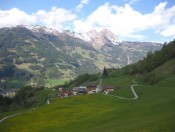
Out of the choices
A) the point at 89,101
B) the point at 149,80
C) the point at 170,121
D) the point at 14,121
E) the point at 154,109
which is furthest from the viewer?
the point at 149,80

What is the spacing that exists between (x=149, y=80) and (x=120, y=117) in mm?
144972

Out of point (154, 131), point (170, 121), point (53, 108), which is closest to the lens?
point (154, 131)

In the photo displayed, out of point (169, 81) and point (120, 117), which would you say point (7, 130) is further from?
point (169, 81)

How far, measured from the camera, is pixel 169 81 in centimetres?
15825

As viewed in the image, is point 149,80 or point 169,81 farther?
point 149,80

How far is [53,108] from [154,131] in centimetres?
5903

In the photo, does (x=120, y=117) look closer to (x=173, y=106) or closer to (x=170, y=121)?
(x=173, y=106)

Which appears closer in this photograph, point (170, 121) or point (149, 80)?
point (170, 121)

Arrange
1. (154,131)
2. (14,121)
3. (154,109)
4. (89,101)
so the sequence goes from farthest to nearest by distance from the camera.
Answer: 1. (89,101)
2. (14,121)
3. (154,109)
4. (154,131)

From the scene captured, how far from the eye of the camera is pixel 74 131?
48.5 meters

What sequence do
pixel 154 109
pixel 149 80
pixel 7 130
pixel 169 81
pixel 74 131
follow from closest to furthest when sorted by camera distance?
1. pixel 74 131
2. pixel 154 109
3. pixel 7 130
4. pixel 169 81
5. pixel 149 80

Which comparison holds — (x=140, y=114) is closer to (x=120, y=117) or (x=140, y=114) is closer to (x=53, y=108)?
(x=120, y=117)

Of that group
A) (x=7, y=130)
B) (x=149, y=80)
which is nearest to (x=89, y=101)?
(x=7, y=130)

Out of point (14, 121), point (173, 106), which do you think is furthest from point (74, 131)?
point (14, 121)
